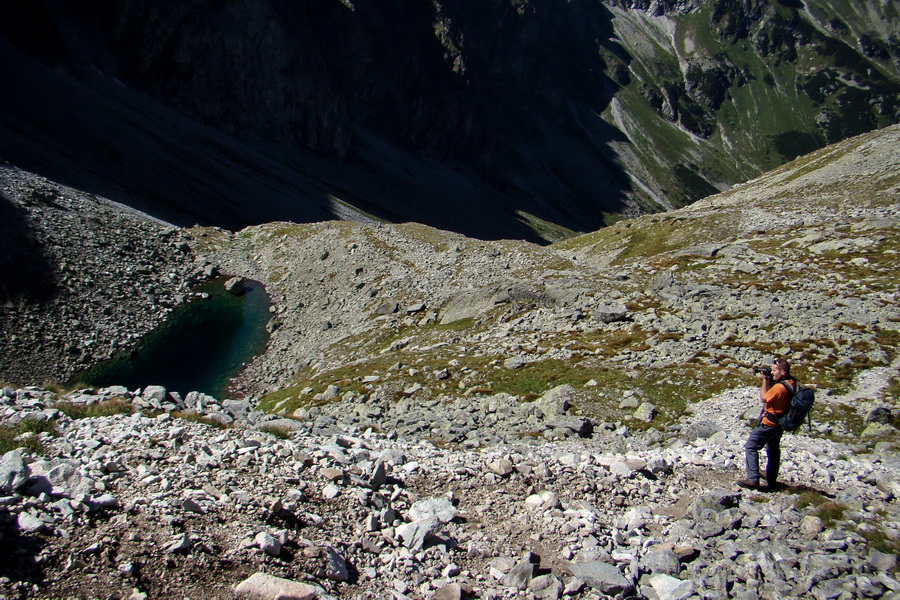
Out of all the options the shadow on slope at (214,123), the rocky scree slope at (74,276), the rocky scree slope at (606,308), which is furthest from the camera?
the shadow on slope at (214,123)

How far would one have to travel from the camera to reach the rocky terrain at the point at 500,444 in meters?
8.54

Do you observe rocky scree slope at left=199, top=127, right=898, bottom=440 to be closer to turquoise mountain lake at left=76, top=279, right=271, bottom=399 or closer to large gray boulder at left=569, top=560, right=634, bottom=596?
turquoise mountain lake at left=76, top=279, right=271, bottom=399

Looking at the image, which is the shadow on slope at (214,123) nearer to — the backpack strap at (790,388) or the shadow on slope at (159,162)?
the shadow on slope at (159,162)

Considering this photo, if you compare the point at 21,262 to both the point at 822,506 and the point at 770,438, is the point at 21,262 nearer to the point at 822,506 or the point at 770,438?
the point at 770,438

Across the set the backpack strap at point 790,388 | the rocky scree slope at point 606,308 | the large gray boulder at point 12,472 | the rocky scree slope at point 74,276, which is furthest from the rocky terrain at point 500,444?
the backpack strap at point 790,388

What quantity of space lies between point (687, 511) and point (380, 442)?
8.20 metres

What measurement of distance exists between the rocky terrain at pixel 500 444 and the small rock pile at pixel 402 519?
5 cm

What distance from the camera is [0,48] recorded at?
96.9 metres

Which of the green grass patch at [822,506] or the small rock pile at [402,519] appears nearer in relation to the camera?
the small rock pile at [402,519]

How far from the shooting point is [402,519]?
10.5m

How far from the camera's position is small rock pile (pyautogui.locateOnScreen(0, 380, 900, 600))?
7945 mm

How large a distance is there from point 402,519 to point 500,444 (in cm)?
604

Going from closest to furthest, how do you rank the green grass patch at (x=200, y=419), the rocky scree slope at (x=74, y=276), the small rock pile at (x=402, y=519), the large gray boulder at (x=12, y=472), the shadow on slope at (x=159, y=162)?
the small rock pile at (x=402, y=519)
the large gray boulder at (x=12, y=472)
the green grass patch at (x=200, y=419)
the rocky scree slope at (x=74, y=276)
the shadow on slope at (x=159, y=162)

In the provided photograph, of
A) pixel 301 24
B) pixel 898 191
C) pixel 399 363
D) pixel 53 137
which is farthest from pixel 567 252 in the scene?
pixel 301 24
